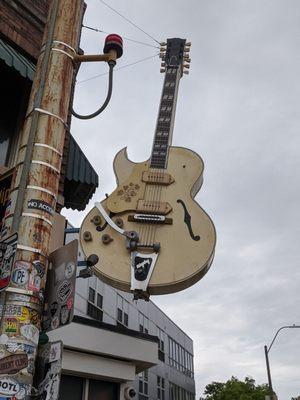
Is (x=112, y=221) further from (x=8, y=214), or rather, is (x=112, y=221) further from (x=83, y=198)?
(x=8, y=214)

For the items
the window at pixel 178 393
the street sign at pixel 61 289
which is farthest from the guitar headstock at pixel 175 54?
the window at pixel 178 393

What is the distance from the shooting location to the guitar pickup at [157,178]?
8398 millimetres

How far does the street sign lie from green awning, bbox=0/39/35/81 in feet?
13.9

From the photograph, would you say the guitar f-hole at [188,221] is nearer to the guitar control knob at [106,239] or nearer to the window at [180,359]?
the guitar control knob at [106,239]

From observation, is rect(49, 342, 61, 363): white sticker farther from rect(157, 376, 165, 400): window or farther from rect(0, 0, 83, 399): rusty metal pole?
rect(157, 376, 165, 400): window

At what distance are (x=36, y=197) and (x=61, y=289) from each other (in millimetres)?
589

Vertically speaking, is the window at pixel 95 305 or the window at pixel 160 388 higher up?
the window at pixel 95 305

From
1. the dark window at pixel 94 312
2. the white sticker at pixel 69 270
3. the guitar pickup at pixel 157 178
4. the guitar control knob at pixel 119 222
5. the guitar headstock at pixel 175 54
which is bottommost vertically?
the white sticker at pixel 69 270

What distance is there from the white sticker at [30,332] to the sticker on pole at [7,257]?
250mm

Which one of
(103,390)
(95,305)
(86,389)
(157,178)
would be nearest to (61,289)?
(86,389)

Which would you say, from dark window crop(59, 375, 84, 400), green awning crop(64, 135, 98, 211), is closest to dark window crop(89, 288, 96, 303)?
green awning crop(64, 135, 98, 211)

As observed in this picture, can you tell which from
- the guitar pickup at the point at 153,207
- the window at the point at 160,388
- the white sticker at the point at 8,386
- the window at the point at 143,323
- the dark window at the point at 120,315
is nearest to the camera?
the white sticker at the point at 8,386

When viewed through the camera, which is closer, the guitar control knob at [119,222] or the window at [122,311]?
the guitar control knob at [119,222]

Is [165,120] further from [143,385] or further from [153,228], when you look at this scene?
[143,385]
